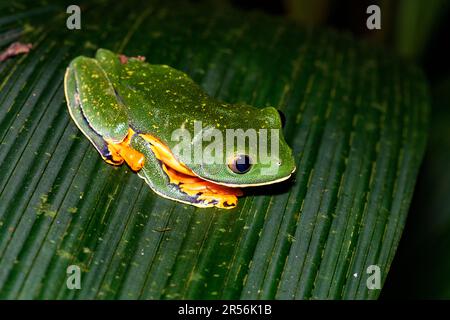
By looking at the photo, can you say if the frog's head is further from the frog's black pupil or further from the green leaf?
the green leaf

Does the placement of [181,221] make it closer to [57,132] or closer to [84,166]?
[84,166]

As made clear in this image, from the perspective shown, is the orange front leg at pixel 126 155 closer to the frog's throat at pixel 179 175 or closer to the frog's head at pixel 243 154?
the frog's throat at pixel 179 175

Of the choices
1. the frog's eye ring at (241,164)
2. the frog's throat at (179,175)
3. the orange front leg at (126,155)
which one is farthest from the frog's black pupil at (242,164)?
the orange front leg at (126,155)

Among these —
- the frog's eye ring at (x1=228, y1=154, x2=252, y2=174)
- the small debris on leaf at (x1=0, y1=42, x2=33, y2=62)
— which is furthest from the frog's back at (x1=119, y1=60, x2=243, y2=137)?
the small debris on leaf at (x1=0, y1=42, x2=33, y2=62)

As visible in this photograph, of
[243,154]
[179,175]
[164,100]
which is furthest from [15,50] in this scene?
[243,154]

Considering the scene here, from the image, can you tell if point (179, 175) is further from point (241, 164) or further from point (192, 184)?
point (241, 164)

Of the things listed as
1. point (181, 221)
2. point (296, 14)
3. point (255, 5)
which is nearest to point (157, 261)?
point (181, 221)
